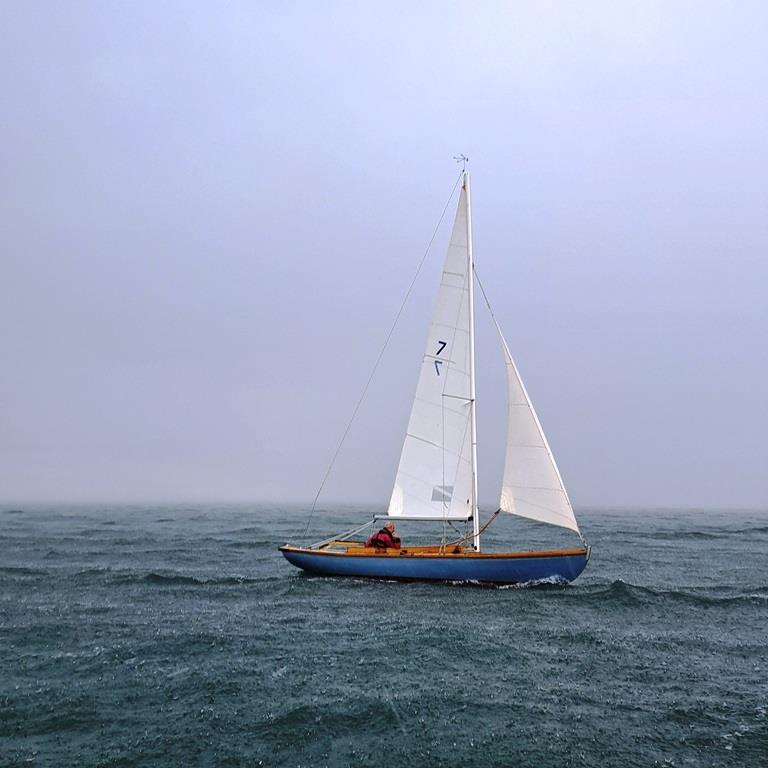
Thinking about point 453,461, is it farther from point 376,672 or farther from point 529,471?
point 376,672

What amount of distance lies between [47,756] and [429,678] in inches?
278

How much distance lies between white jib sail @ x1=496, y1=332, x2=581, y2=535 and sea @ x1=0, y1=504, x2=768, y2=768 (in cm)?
277

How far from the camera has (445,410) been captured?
22.7 m

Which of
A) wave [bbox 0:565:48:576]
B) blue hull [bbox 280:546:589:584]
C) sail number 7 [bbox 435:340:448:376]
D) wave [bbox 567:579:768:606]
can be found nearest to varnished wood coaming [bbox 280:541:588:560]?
blue hull [bbox 280:546:589:584]

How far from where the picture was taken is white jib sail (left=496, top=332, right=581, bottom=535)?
2031cm

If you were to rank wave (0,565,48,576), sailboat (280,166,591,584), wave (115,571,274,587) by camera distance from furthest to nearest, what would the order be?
wave (0,565,48,576) → wave (115,571,274,587) → sailboat (280,166,591,584)

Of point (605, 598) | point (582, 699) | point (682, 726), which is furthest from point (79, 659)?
point (605, 598)

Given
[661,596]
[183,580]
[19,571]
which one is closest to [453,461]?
[661,596]

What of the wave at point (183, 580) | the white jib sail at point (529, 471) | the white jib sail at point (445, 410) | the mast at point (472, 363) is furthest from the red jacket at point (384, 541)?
the wave at point (183, 580)

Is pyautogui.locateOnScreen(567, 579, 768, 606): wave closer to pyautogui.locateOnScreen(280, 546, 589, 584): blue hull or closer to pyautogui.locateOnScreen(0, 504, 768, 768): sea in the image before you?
pyautogui.locateOnScreen(0, 504, 768, 768): sea

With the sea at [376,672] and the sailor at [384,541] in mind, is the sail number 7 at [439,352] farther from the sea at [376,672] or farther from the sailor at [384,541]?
the sea at [376,672]

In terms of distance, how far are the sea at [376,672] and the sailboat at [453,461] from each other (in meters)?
0.96

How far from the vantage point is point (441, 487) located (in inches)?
894

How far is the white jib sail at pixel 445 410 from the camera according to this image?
22.5m
